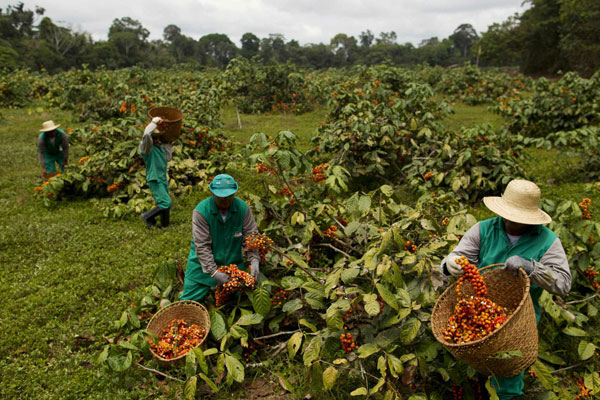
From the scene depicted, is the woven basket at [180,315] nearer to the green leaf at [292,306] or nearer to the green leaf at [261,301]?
the green leaf at [261,301]

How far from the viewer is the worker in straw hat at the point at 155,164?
4.27m

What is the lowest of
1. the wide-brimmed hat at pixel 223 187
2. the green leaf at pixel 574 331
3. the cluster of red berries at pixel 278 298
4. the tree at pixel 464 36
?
the green leaf at pixel 574 331

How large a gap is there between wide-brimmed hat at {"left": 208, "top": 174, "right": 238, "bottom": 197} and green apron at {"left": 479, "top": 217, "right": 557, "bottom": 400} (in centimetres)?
165

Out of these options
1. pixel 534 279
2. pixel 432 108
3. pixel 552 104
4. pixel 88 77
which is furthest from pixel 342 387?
pixel 88 77

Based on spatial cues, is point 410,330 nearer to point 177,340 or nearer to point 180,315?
point 177,340

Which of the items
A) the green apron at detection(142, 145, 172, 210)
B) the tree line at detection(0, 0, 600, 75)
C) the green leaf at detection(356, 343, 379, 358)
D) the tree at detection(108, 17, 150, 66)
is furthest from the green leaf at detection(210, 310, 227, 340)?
the tree at detection(108, 17, 150, 66)

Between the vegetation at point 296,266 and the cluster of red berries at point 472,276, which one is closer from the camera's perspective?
the cluster of red berries at point 472,276

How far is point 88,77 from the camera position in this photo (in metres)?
13.0

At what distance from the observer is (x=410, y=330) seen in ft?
7.14

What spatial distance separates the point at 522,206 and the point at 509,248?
0.25 metres

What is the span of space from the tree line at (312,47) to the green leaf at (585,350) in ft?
35.3

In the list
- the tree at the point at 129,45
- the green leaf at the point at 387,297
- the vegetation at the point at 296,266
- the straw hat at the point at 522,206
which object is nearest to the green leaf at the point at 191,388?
the vegetation at the point at 296,266

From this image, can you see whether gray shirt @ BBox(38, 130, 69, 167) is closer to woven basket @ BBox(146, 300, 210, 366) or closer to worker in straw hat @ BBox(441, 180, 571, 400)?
woven basket @ BBox(146, 300, 210, 366)

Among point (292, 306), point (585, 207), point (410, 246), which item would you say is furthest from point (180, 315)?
point (585, 207)
